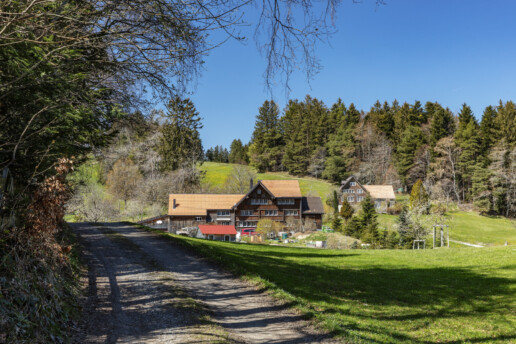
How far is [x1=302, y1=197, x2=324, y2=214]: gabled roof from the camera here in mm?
48688

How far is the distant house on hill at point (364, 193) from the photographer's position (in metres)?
59.4

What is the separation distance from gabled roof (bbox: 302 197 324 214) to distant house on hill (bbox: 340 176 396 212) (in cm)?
1078

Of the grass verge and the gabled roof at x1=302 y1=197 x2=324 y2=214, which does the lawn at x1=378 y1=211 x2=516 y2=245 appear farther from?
the grass verge

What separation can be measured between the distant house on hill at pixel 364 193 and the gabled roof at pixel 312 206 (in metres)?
10.8

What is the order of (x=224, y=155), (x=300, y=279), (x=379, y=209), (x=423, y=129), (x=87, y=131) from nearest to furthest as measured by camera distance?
(x=87, y=131)
(x=300, y=279)
(x=379, y=209)
(x=423, y=129)
(x=224, y=155)

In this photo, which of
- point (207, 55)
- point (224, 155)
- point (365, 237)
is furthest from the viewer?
point (224, 155)

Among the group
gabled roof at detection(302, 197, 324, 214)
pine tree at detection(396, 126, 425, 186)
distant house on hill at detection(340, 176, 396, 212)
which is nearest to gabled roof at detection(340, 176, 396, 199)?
distant house on hill at detection(340, 176, 396, 212)

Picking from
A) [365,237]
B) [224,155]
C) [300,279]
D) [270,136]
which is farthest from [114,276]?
[224,155]

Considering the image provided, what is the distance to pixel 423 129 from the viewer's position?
74375 millimetres

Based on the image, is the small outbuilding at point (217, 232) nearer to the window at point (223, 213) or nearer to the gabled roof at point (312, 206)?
the window at point (223, 213)

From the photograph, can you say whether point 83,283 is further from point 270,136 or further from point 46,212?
point 270,136

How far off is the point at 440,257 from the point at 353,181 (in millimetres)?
43570

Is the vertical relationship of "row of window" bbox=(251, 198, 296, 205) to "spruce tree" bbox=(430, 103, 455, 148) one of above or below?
below

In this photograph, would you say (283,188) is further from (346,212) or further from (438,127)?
(438,127)
